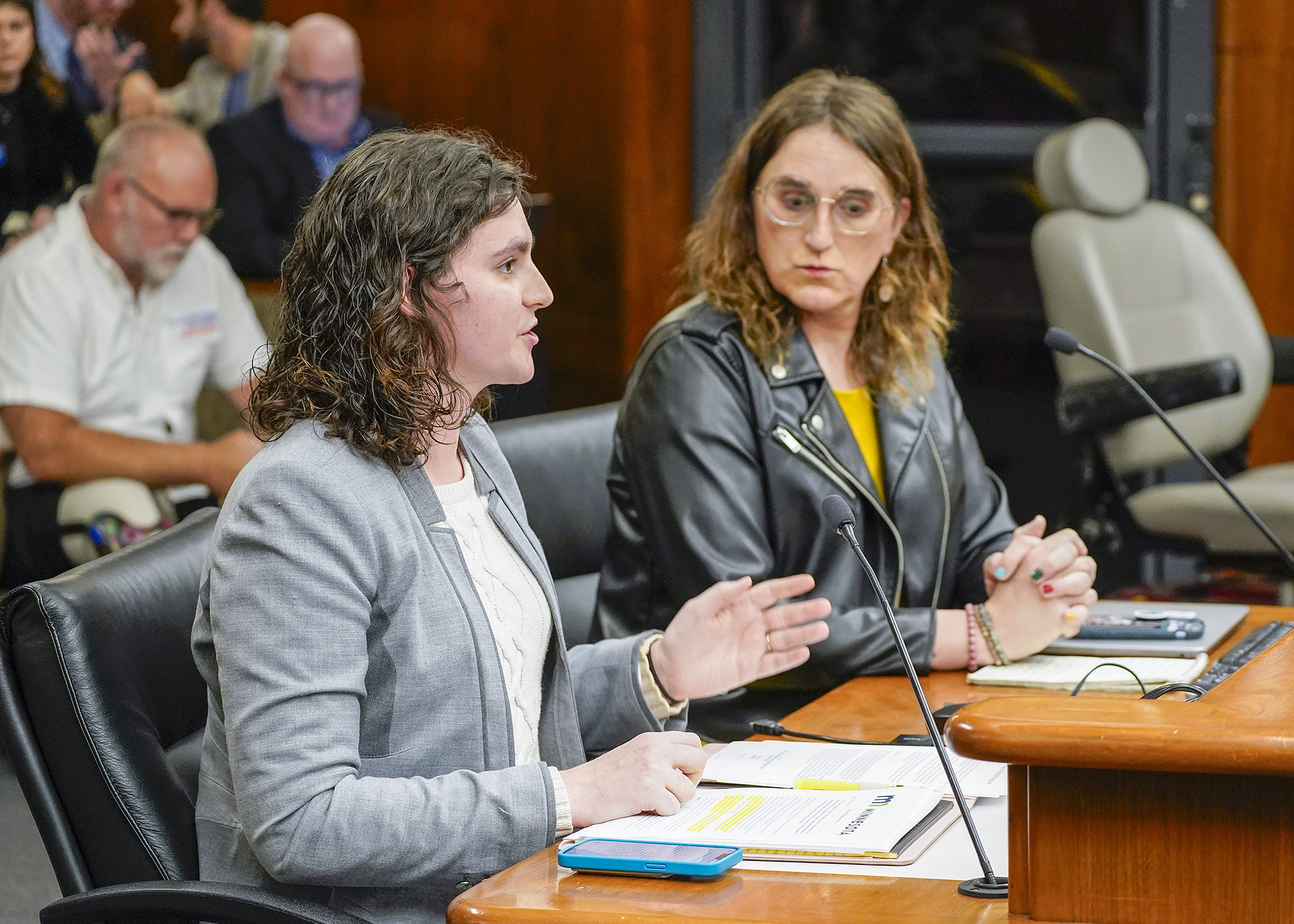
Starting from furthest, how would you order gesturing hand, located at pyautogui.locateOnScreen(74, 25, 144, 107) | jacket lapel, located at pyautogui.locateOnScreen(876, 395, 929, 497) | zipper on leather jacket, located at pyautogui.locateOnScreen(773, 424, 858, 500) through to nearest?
gesturing hand, located at pyautogui.locateOnScreen(74, 25, 144, 107) < jacket lapel, located at pyautogui.locateOnScreen(876, 395, 929, 497) < zipper on leather jacket, located at pyautogui.locateOnScreen(773, 424, 858, 500)

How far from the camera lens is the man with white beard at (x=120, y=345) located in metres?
3.34

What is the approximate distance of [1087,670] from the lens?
5.73ft

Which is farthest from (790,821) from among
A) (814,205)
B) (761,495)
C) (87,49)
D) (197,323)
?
(87,49)

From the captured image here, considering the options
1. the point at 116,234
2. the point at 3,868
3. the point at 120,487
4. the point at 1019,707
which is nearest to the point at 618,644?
the point at 1019,707

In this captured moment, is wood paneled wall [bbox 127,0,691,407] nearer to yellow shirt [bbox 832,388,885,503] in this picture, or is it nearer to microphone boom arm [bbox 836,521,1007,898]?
yellow shirt [bbox 832,388,885,503]

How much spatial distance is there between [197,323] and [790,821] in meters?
2.85

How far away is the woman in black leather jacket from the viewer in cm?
184

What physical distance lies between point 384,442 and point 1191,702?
25.7 inches

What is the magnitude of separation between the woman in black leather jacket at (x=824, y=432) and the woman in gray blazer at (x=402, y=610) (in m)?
0.43

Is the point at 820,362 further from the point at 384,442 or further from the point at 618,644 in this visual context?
the point at 384,442

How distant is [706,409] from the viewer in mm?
1932

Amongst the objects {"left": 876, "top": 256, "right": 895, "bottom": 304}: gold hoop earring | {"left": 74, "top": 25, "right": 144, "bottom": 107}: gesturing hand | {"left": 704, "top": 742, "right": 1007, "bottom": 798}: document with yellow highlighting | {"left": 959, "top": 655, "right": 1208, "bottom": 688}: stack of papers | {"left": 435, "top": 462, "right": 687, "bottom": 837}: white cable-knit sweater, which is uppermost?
{"left": 74, "top": 25, "right": 144, "bottom": 107}: gesturing hand

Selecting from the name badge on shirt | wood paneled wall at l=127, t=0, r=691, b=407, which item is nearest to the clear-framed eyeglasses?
the name badge on shirt

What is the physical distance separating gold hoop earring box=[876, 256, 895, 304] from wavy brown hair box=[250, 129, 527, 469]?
90 centimetres
